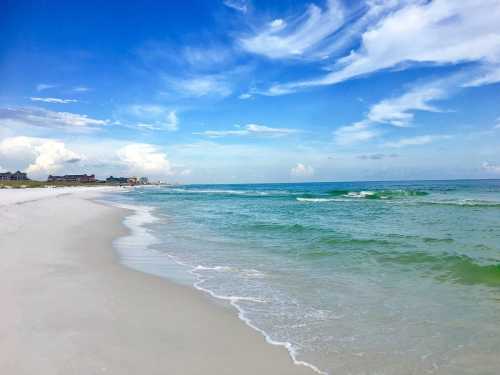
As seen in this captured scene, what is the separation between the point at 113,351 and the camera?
14.2 feet

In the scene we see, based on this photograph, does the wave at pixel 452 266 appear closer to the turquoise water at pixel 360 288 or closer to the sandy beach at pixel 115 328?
the turquoise water at pixel 360 288

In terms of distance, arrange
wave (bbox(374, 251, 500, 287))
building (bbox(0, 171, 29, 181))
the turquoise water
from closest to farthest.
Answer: the turquoise water
wave (bbox(374, 251, 500, 287))
building (bbox(0, 171, 29, 181))

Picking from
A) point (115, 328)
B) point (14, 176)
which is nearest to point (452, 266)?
point (115, 328)

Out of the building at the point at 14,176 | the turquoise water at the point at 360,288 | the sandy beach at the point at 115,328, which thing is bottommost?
the turquoise water at the point at 360,288

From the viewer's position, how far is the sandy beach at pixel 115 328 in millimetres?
4043

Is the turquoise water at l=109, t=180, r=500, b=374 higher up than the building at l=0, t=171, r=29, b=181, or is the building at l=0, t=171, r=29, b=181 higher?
the building at l=0, t=171, r=29, b=181

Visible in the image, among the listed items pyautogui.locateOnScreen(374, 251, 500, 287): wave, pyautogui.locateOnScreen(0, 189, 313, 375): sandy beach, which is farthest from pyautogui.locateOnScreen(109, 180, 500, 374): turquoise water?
pyautogui.locateOnScreen(0, 189, 313, 375): sandy beach

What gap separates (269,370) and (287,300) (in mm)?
2763

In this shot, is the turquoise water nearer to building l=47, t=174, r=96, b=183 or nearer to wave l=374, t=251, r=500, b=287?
wave l=374, t=251, r=500, b=287

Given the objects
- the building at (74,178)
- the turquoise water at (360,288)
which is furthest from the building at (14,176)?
the turquoise water at (360,288)

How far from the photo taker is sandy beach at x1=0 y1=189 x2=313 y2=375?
4043 mm

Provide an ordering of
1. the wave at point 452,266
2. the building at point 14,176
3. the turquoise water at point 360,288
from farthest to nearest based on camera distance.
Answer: the building at point 14,176 → the wave at point 452,266 → the turquoise water at point 360,288

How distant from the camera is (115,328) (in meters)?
5.06

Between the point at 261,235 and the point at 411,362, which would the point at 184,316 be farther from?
the point at 261,235
